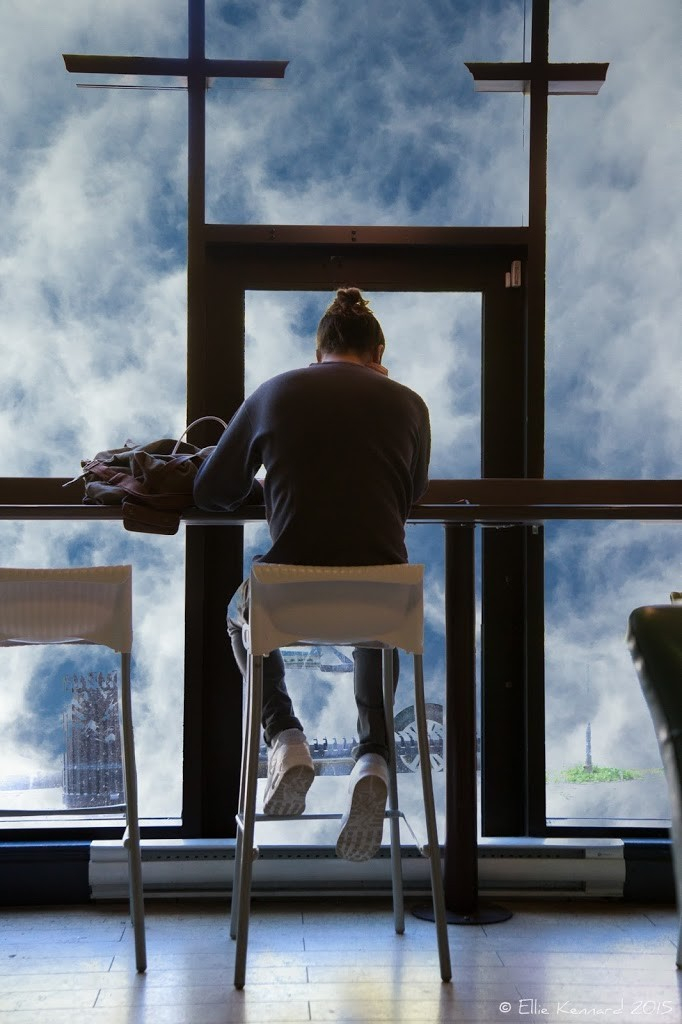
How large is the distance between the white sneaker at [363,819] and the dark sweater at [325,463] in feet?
1.62

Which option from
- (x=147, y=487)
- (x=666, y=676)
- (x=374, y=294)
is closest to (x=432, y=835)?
(x=147, y=487)

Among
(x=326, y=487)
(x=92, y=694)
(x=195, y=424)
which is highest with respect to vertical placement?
(x=195, y=424)

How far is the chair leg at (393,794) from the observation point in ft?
8.34

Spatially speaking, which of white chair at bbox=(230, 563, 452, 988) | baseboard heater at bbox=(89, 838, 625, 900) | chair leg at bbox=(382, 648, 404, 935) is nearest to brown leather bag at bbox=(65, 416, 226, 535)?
white chair at bbox=(230, 563, 452, 988)

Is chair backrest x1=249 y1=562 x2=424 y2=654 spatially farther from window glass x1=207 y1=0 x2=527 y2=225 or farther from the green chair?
window glass x1=207 y1=0 x2=527 y2=225

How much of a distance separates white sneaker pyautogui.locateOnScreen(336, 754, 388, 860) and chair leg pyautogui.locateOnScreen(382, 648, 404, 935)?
0.41ft

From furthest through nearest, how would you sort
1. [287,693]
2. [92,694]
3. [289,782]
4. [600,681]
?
[600,681], [92,694], [287,693], [289,782]

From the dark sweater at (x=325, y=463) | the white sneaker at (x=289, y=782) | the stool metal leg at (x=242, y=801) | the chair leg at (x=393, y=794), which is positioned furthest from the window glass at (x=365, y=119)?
the white sneaker at (x=289, y=782)

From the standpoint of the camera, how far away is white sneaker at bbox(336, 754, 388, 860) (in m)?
2.34

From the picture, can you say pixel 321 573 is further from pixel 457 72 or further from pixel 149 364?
pixel 457 72

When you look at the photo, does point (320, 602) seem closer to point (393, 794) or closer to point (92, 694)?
point (393, 794)

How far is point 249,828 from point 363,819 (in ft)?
0.91

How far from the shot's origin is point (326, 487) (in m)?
2.37

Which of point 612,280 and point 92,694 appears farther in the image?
point 612,280
